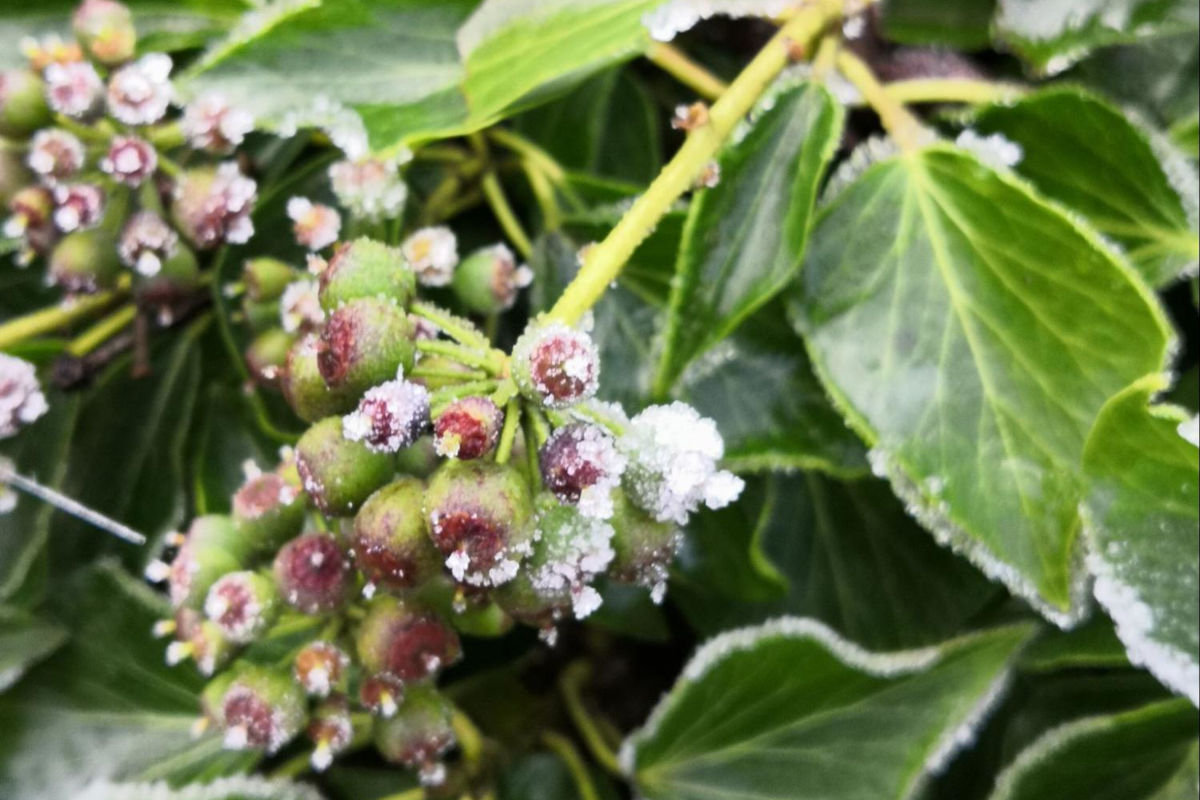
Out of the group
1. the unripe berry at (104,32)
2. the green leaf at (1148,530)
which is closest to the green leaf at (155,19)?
Answer: the unripe berry at (104,32)

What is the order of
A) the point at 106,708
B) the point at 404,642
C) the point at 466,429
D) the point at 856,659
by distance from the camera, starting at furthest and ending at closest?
the point at 106,708, the point at 856,659, the point at 404,642, the point at 466,429

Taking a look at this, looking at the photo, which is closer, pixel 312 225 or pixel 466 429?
pixel 466 429

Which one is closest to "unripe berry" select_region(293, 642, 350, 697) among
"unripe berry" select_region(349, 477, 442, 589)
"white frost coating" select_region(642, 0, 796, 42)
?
"unripe berry" select_region(349, 477, 442, 589)

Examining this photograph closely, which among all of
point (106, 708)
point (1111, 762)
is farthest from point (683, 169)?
point (106, 708)

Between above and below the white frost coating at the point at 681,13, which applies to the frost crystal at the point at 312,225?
below

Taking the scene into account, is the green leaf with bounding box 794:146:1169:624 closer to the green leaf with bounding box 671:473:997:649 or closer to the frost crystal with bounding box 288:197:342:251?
the green leaf with bounding box 671:473:997:649

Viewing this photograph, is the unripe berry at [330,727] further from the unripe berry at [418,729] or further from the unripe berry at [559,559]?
the unripe berry at [559,559]

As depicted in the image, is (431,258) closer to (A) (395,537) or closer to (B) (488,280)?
(B) (488,280)
